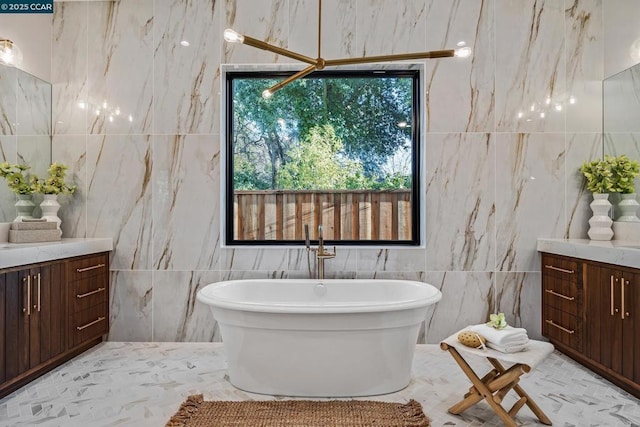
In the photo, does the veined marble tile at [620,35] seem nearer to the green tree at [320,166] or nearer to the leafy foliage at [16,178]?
the green tree at [320,166]

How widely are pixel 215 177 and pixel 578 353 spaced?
296 centimetres

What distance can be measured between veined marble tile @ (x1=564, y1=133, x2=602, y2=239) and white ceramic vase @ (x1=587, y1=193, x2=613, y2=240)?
4.9 inches

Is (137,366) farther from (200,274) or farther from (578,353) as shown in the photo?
(578,353)

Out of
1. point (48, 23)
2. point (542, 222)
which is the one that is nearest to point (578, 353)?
point (542, 222)

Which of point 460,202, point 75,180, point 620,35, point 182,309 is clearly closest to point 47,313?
point 182,309

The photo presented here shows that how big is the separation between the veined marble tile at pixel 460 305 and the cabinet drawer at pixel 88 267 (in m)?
2.62

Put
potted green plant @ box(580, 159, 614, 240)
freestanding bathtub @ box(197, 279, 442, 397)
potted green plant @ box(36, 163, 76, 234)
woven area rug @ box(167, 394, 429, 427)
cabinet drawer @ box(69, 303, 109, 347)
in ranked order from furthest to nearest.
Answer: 1. potted green plant @ box(36, 163, 76, 234)
2. potted green plant @ box(580, 159, 614, 240)
3. cabinet drawer @ box(69, 303, 109, 347)
4. freestanding bathtub @ box(197, 279, 442, 397)
5. woven area rug @ box(167, 394, 429, 427)

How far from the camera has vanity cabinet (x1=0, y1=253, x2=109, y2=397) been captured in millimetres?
2348

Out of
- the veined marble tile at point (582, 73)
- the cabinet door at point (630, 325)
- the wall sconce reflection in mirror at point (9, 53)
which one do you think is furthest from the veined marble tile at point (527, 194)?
the wall sconce reflection in mirror at point (9, 53)

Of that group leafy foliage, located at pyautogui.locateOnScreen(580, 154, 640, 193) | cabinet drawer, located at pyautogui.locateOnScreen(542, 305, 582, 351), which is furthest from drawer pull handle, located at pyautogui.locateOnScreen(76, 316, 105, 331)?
leafy foliage, located at pyautogui.locateOnScreen(580, 154, 640, 193)

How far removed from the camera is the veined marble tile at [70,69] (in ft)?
11.2

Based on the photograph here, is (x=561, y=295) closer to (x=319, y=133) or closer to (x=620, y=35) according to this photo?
(x=620, y=35)

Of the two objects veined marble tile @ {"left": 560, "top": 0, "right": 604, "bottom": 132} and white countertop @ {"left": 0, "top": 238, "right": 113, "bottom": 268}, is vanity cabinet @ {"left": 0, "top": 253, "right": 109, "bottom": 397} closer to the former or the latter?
white countertop @ {"left": 0, "top": 238, "right": 113, "bottom": 268}

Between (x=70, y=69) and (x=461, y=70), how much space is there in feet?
10.5
